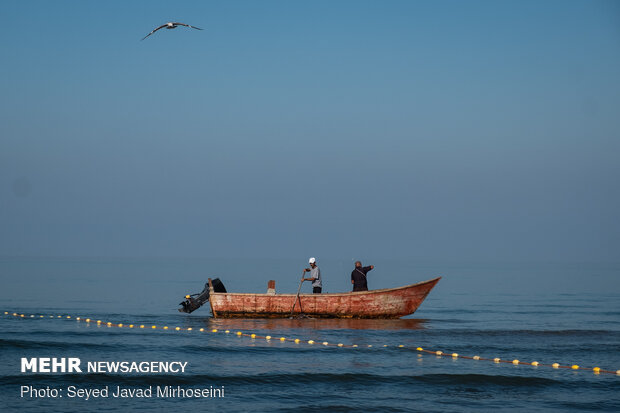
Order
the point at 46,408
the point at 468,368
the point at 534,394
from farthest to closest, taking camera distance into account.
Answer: the point at 468,368, the point at 534,394, the point at 46,408

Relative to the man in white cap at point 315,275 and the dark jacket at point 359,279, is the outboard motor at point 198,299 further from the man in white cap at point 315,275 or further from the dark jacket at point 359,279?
the dark jacket at point 359,279

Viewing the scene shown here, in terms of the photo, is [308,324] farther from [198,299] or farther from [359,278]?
[198,299]

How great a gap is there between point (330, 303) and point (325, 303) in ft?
0.52

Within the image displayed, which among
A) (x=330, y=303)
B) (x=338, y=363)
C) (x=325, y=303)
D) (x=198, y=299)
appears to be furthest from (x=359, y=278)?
(x=338, y=363)

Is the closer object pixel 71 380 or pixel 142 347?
pixel 71 380

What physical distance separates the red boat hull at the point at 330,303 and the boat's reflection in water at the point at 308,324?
0.67 feet

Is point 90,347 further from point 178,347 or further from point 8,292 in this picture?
point 8,292

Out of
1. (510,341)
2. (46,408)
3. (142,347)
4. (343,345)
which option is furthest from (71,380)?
(510,341)

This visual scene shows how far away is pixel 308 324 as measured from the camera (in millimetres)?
22547

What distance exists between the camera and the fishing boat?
2302 cm

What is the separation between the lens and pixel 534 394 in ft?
46.0

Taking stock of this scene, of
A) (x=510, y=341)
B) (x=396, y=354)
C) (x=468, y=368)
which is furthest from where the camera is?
(x=510, y=341)

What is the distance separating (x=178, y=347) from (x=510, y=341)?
360 inches

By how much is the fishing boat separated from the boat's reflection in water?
0.19 metres
